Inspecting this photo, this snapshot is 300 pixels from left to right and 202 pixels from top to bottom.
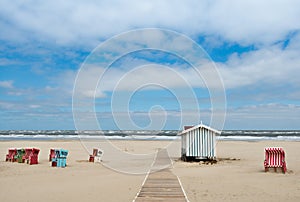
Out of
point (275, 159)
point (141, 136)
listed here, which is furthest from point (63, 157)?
point (141, 136)

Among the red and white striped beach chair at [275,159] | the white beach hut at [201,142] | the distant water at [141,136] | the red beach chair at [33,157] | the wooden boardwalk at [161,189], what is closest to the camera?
the wooden boardwalk at [161,189]

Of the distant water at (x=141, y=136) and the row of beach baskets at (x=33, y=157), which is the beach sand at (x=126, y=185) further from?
the distant water at (x=141, y=136)

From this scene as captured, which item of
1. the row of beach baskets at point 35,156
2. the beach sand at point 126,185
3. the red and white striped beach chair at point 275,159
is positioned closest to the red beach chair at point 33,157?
the row of beach baskets at point 35,156

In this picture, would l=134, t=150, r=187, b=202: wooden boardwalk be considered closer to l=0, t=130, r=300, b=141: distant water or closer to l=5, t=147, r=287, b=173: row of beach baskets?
l=5, t=147, r=287, b=173: row of beach baskets

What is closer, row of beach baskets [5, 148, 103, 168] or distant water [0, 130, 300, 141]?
row of beach baskets [5, 148, 103, 168]

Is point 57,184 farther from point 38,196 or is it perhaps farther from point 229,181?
point 229,181

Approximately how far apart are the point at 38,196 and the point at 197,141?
1158 cm

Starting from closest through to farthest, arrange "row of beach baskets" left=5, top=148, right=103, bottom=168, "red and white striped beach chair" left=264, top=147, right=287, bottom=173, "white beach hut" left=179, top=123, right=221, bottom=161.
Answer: "red and white striped beach chair" left=264, top=147, right=287, bottom=173 → "row of beach baskets" left=5, top=148, right=103, bottom=168 → "white beach hut" left=179, top=123, right=221, bottom=161

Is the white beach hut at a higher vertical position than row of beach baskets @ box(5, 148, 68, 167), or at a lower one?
higher

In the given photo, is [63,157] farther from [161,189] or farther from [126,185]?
[161,189]

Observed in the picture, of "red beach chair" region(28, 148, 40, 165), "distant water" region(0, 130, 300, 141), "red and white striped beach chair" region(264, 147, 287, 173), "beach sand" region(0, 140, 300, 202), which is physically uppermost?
"distant water" region(0, 130, 300, 141)

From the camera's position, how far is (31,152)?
744 inches

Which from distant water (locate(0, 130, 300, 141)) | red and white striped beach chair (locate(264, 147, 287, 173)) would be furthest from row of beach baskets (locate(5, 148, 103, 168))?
distant water (locate(0, 130, 300, 141))

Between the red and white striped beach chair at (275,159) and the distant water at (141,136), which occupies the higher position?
the distant water at (141,136)
